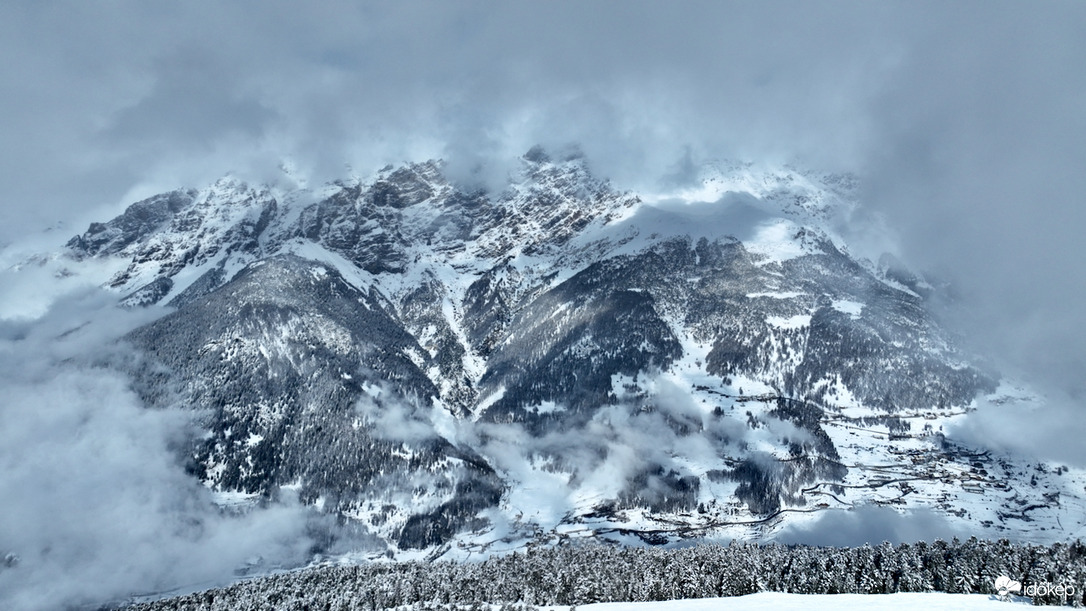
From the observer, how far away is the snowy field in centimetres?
14925

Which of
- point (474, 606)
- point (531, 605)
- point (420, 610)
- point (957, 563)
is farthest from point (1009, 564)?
point (420, 610)

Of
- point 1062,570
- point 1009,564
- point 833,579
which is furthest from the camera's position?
point 833,579

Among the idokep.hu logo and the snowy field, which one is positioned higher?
the idokep.hu logo

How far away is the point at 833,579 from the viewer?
193 m

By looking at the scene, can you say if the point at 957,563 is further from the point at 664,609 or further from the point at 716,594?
the point at 664,609

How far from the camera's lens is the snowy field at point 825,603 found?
5876 inches

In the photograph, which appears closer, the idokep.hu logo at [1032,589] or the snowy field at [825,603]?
the idokep.hu logo at [1032,589]

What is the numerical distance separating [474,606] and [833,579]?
84.4 metres

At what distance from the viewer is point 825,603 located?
16275cm

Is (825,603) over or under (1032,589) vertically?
under

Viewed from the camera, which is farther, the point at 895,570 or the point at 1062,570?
the point at 895,570

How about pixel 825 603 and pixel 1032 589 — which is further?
pixel 825 603

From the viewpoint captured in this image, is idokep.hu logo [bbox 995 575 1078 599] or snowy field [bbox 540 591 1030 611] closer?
idokep.hu logo [bbox 995 575 1078 599]

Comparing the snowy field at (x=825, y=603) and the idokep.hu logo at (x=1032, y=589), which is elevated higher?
the idokep.hu logo at (x=1032, y=589)
